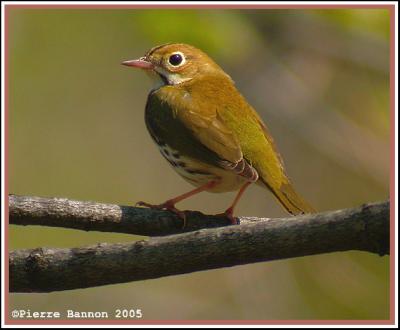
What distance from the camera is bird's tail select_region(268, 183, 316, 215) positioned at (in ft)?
21.1

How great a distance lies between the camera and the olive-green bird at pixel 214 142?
6492mm

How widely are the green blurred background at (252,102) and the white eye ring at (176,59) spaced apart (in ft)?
0.84

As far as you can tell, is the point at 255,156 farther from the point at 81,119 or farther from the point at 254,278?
the point at 81,119

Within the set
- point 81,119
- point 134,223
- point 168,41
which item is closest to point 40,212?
point 134,223

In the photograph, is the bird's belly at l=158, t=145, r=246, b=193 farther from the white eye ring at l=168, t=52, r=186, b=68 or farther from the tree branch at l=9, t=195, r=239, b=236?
the white eye ring at l=168, t=52, r=186, b=68

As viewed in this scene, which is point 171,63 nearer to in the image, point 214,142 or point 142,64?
point 142,64

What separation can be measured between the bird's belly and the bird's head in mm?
1126

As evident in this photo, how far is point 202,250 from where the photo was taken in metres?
4.95

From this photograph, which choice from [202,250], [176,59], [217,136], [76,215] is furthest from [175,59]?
[202,250]

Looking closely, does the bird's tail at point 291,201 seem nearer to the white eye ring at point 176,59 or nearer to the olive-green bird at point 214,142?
the olive-green bird at point 214,142

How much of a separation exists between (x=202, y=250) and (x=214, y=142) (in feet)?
5.81

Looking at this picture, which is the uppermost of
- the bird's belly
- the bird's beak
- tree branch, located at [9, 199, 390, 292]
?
the bird's beak

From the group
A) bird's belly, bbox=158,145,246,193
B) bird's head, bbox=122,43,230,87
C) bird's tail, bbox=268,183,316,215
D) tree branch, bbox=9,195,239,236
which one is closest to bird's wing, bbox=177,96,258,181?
bird's belly, bbox=158,145,246,193


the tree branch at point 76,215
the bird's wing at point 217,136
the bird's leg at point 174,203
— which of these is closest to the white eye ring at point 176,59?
Result: the bird's wing at point 217,136
